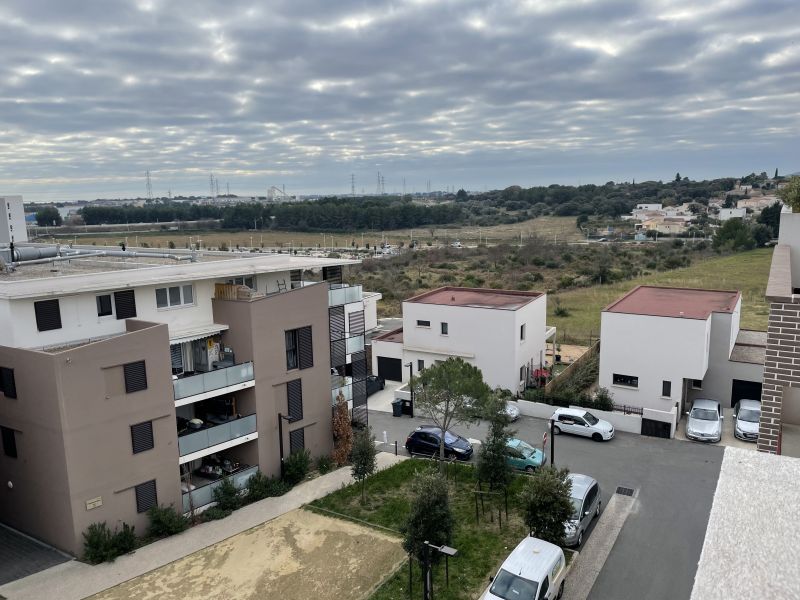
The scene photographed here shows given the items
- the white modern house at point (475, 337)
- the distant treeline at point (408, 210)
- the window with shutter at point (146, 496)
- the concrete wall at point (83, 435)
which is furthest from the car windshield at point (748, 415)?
the distant treeline at point (408, 210)

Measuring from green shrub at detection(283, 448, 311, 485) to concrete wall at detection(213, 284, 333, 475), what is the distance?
341 mm

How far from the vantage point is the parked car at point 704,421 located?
2341 cm

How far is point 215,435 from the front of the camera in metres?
18.6

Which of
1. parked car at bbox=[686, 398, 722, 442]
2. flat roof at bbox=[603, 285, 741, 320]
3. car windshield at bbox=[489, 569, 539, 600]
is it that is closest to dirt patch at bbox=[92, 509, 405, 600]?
car windshield at bbox=[489, 569, 539, 600]

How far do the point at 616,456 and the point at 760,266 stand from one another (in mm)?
52794

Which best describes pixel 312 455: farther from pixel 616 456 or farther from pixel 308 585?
pixel 616 456

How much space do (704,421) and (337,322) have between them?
50.1ft

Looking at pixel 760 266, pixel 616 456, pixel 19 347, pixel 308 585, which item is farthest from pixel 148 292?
pixel 760 266

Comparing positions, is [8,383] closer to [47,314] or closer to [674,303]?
[47,314]

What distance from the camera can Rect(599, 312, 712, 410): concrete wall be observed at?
2503 cm

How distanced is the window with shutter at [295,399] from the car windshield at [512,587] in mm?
9656

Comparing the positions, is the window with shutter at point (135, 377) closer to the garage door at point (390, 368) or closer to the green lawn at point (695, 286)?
the garage door at point (390, 368)

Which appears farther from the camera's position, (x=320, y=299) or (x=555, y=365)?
(x=555, y=365)

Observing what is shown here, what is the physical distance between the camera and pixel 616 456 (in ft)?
74.0
